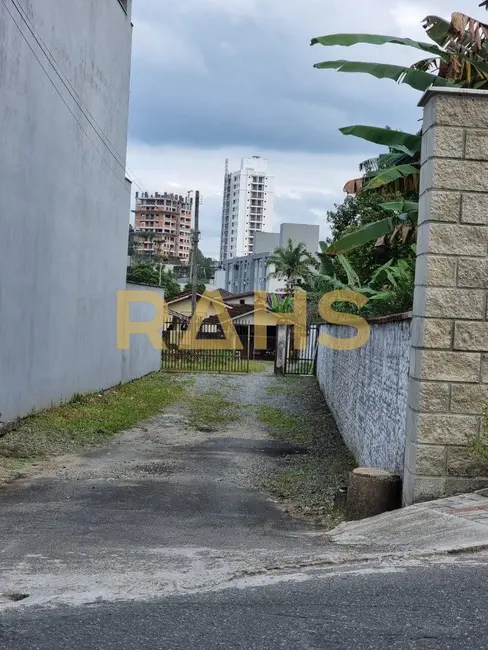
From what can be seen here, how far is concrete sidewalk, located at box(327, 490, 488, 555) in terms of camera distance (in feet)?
18.1

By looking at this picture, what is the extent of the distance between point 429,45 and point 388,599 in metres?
8.25

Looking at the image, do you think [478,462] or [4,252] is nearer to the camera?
[478,462]

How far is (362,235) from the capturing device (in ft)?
37.8

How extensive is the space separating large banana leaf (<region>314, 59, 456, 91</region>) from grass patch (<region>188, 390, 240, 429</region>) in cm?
837

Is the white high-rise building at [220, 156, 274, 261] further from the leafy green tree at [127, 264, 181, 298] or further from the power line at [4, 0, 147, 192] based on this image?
the power line at [4, 0, 147, 192]

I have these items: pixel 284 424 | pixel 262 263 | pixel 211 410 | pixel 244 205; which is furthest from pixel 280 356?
pixel 244 205

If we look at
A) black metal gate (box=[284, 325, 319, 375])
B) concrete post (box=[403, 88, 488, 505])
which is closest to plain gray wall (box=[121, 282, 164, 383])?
black metal gate (box=[284, 325, 319, 375])

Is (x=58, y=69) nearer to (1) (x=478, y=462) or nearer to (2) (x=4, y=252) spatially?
(2) (x=4, y=252)

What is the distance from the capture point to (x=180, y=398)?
69.6 feet

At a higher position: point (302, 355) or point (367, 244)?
point (367, 244)

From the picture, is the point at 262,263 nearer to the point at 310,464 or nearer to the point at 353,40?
the point at 310,464

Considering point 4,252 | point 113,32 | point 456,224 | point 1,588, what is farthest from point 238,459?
point 113,32

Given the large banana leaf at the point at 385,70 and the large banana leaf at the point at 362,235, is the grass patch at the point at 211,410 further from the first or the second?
the large banana leaf at the point at 385,70

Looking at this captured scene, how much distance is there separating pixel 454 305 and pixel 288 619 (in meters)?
3.99
